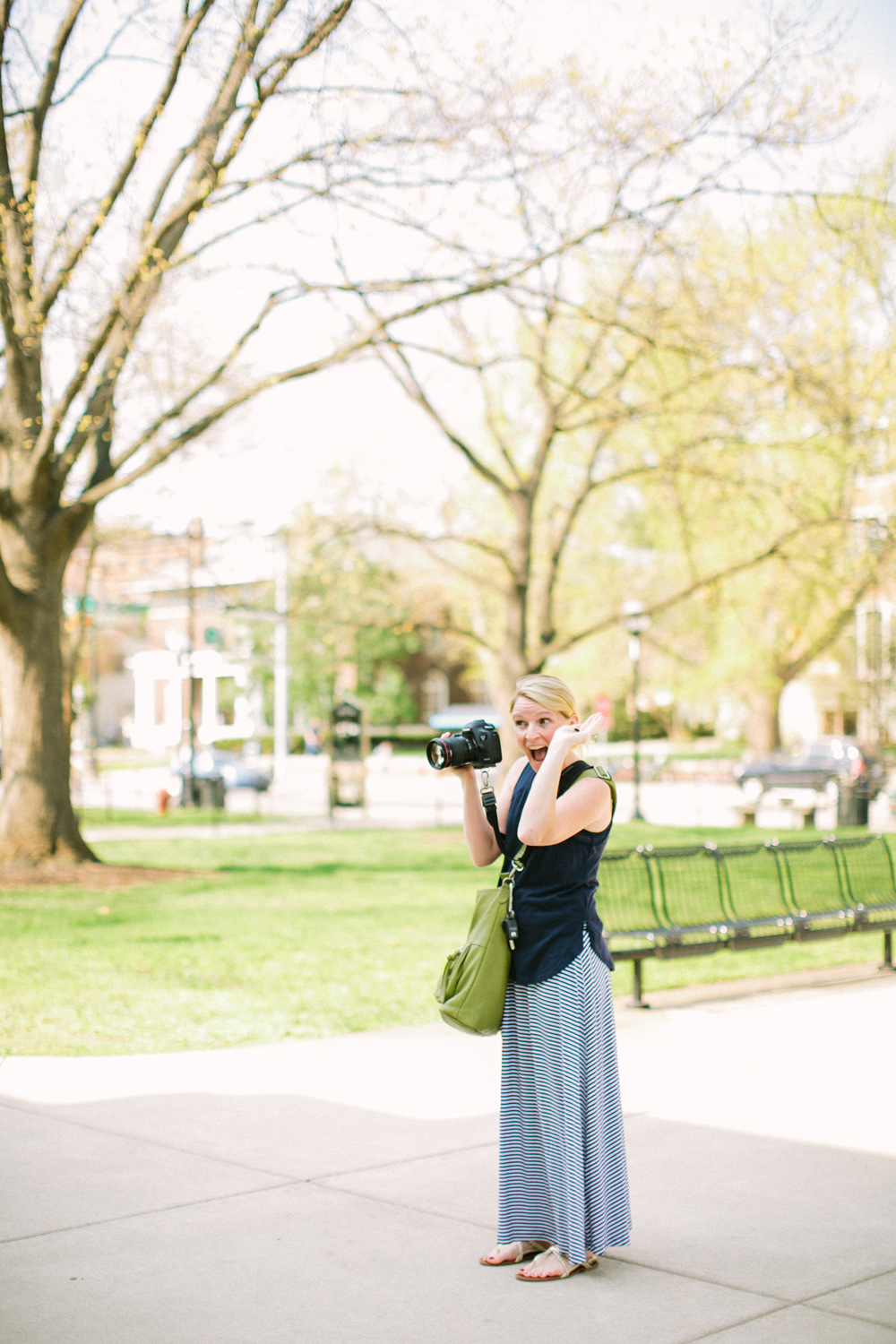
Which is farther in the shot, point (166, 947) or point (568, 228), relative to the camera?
point (568, 228)

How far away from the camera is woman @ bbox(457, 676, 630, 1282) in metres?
4.12

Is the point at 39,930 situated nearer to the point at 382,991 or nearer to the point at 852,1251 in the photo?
the point at 382,991

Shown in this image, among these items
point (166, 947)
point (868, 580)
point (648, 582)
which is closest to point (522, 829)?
point (166, 947)

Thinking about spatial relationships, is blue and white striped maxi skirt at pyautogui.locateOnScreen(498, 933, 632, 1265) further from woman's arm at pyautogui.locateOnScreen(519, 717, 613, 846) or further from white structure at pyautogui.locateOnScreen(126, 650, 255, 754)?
white structure at pyautogui.locateOnScreen(126, 650, 255, 754)

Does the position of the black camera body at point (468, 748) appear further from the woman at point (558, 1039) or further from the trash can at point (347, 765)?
the trash can at point (347, 765)

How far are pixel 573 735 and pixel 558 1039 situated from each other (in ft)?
3.11

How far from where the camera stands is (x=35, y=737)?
15648 millimetres

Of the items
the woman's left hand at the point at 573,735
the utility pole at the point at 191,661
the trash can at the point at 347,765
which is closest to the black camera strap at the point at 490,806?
the woman's left hand at the point at 573,735

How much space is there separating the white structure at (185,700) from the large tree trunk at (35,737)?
55.7 metres

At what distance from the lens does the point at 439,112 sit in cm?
1359

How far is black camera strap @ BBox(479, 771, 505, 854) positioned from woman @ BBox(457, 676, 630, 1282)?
0.05 metres

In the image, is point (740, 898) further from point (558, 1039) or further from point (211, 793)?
point (211, 793)

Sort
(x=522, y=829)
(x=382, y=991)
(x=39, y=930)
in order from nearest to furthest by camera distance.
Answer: (x=522, y=829) < (x=382, y=991) < (x=39, y=930)

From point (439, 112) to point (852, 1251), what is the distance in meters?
12.0
